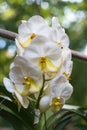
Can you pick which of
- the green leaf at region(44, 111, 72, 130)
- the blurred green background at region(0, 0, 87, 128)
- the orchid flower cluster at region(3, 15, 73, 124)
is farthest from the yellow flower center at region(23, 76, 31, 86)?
the blurred green background at region(0, 0, 87, 128)

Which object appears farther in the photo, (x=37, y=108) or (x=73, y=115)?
(x=73, y=115)

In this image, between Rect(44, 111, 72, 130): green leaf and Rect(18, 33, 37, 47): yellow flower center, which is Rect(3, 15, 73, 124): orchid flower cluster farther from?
Rect(44, 111, 72, 130): green leaf

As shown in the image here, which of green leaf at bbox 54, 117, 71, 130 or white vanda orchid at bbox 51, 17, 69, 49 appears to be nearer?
white vanda orchid at bbox 51, 17, 69, 49

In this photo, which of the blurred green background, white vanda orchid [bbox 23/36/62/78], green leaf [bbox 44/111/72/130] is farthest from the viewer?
the blurred green background

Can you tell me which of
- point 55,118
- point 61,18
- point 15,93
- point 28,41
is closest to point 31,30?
point 28,41

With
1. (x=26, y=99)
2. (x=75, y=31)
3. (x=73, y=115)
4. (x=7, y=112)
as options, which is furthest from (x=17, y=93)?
(x=75, y=31)

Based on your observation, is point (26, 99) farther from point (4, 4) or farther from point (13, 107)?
point (4, 4)

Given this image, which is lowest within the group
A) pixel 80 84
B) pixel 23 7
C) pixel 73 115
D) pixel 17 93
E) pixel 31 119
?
pixel 80 84

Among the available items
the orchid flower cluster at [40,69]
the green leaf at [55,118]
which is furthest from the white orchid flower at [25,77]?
the green leaf at [55,118]
